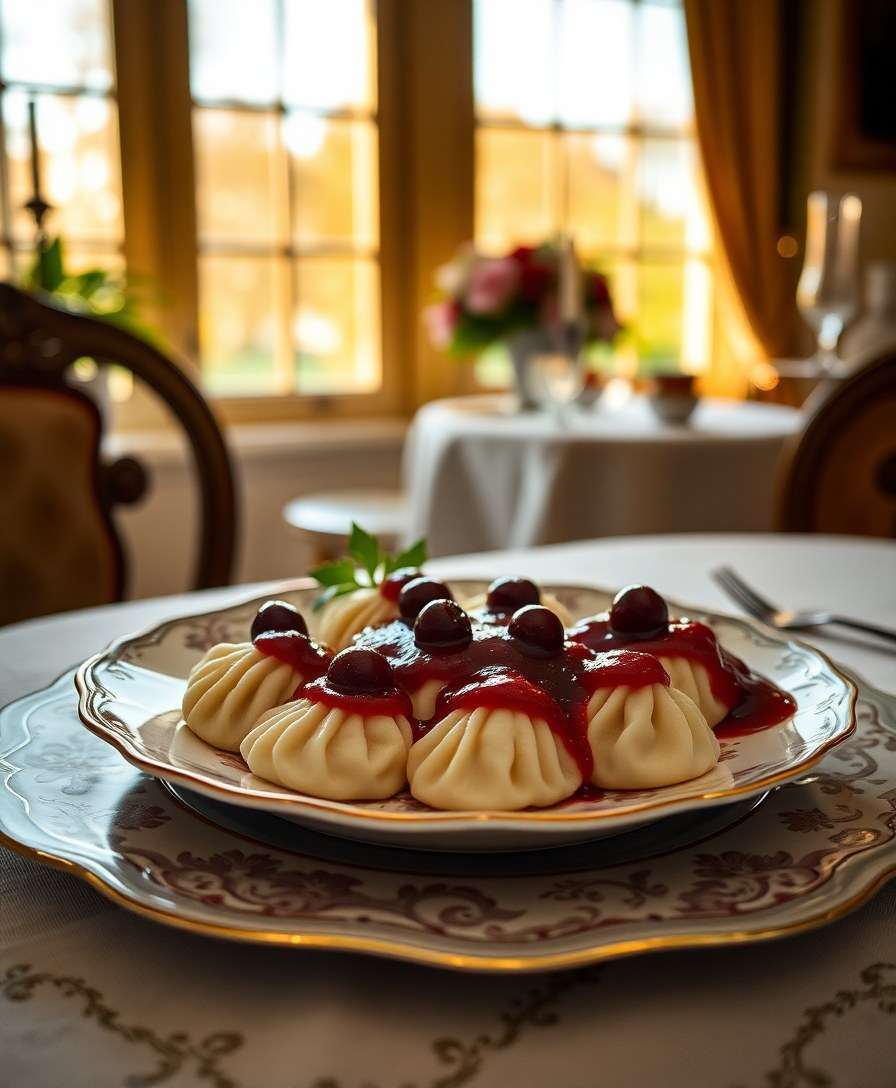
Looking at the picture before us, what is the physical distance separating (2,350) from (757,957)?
1.16 meters

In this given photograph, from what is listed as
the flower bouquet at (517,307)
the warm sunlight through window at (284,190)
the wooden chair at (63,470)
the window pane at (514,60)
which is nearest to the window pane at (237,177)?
the warm sunlight through window at (284,190)

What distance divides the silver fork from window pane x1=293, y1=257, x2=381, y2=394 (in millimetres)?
2618

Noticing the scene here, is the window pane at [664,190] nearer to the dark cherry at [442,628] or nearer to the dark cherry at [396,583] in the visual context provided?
the dark cherry at [396,583]

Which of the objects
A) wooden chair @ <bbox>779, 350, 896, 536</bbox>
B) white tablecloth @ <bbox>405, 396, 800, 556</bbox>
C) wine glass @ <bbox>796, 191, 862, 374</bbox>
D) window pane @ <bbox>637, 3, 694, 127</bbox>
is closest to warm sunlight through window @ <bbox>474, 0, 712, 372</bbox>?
window pane @ <bbox>637, 3, 694, 127</bbox>

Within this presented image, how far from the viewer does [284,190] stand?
3326 mm

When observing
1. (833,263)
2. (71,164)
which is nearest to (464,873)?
(833,263)

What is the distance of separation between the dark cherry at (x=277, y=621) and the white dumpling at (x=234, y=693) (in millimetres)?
18

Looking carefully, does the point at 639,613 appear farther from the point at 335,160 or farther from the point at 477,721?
the point at 335,160

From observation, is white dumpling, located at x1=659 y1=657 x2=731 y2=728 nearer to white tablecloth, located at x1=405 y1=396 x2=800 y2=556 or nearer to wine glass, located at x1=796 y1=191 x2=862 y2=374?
white tablecloth, located at x1=405 y1=396 x2=800 y2=556

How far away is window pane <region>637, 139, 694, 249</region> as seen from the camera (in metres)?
3.96

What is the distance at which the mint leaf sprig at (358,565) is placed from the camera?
27.1 inches

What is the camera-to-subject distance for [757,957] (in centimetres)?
43

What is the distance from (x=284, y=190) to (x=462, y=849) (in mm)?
3138

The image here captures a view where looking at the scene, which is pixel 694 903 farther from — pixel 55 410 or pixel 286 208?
pixel 286 208
